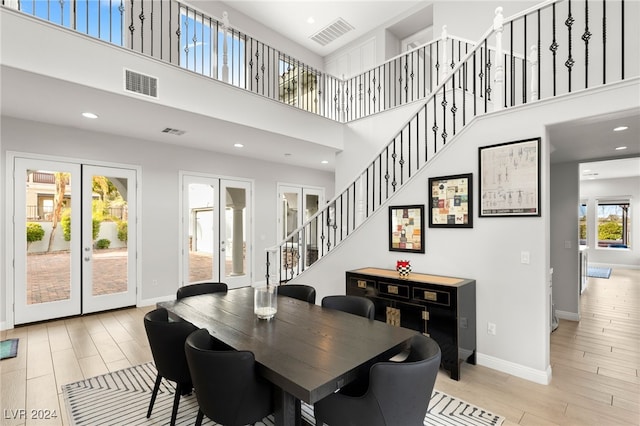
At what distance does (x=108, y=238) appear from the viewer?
5309 millimetres

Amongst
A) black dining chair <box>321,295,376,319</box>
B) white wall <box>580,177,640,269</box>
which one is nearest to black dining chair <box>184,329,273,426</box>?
black dining chair <box>321,295,376,319</box>

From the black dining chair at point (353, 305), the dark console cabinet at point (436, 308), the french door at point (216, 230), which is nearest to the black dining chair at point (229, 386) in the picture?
the black dining chair at point (353, 305)

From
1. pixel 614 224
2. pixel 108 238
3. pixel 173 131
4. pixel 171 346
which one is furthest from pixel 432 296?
pixel 614 224

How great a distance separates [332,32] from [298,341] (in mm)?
7458

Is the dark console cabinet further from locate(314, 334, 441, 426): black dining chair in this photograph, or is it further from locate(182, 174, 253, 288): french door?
locate(182, 174, 253, 288): french door

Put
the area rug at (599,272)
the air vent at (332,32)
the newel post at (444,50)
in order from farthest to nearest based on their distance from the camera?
the area rug at (599,272) < the air vent at (332,32) < the newel post at (444,50)

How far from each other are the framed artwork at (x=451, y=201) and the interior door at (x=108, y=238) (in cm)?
502

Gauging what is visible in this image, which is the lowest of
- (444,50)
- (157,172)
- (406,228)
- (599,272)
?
(599,272)

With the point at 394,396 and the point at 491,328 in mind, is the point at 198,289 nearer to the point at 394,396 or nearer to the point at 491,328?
the point at 394,396

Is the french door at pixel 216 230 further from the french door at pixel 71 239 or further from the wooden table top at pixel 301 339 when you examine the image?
the wooden table top at pixel 301 339

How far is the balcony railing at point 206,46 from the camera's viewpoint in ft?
12.0

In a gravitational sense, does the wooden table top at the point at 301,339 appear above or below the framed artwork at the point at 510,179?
below

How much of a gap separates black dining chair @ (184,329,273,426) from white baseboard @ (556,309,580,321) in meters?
5.08

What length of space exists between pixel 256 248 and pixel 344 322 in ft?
17.2
